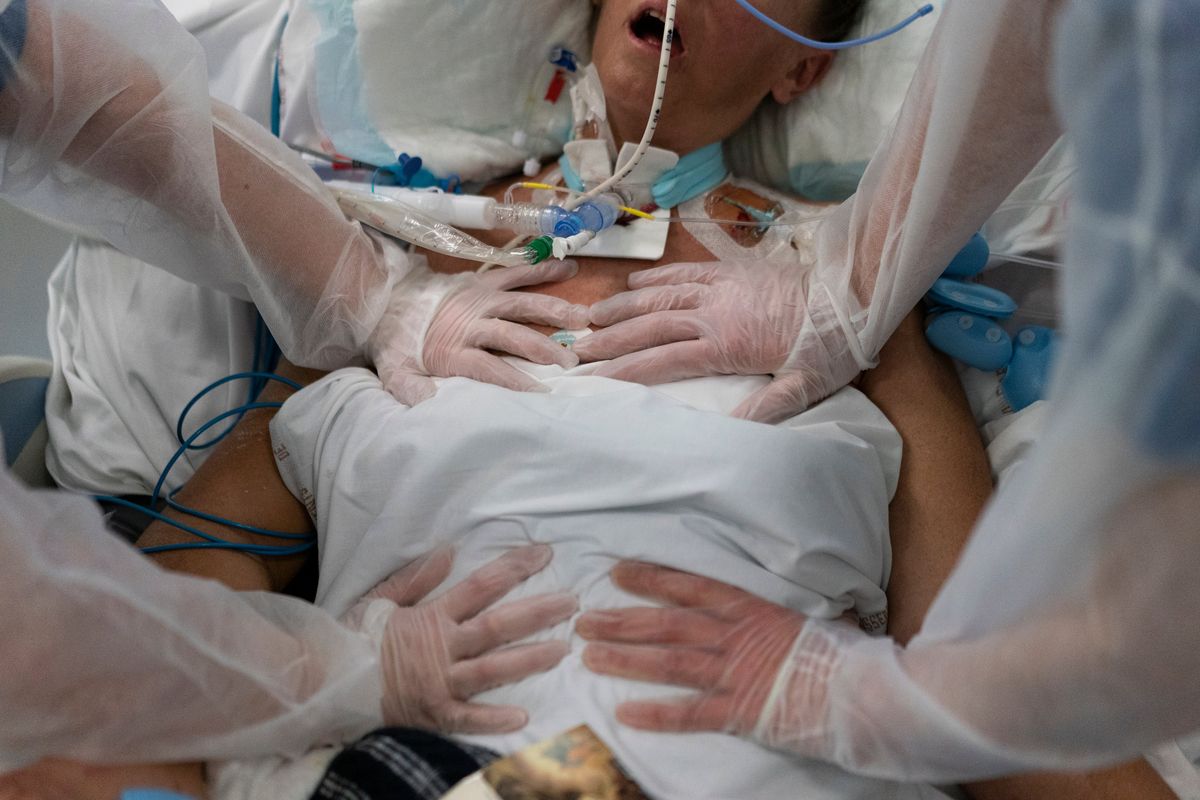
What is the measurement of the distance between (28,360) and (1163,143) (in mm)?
1369

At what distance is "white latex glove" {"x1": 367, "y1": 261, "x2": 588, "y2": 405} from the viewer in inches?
46.1

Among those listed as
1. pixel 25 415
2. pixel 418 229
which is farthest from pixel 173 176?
pixel 25 415

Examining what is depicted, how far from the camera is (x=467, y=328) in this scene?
3.97 feet

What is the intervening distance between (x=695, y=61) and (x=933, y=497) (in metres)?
0.68

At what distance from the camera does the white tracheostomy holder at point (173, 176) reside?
982mm

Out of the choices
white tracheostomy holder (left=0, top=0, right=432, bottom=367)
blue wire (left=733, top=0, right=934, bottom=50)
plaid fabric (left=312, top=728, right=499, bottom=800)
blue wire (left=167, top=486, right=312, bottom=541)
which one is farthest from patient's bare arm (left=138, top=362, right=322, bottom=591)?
blue wire (left=733, top=0, right=934, bottom=50)

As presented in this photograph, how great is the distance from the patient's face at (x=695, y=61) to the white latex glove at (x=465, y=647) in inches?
28.4

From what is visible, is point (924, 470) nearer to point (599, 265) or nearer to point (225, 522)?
point (599, 265)

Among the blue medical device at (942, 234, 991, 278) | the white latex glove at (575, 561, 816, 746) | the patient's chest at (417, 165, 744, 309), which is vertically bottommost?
the white latex glove at (575, 561, 816, 746)

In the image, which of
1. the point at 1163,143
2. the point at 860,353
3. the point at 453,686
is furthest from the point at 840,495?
the point at 1163,143

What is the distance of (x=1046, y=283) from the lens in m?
1.40

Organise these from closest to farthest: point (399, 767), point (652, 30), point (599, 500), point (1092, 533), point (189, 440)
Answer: point (1092, 533), point (399, 767), point (599, 500), point (189, 440), point (652, 30)

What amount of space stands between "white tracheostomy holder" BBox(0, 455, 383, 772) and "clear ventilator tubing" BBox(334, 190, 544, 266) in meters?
0.66

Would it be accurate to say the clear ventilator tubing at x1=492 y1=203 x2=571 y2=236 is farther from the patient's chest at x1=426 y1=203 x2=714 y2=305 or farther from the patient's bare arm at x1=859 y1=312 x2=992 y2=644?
the patient's bare arm at x1=859 y1=312 x2=992 y2=644
